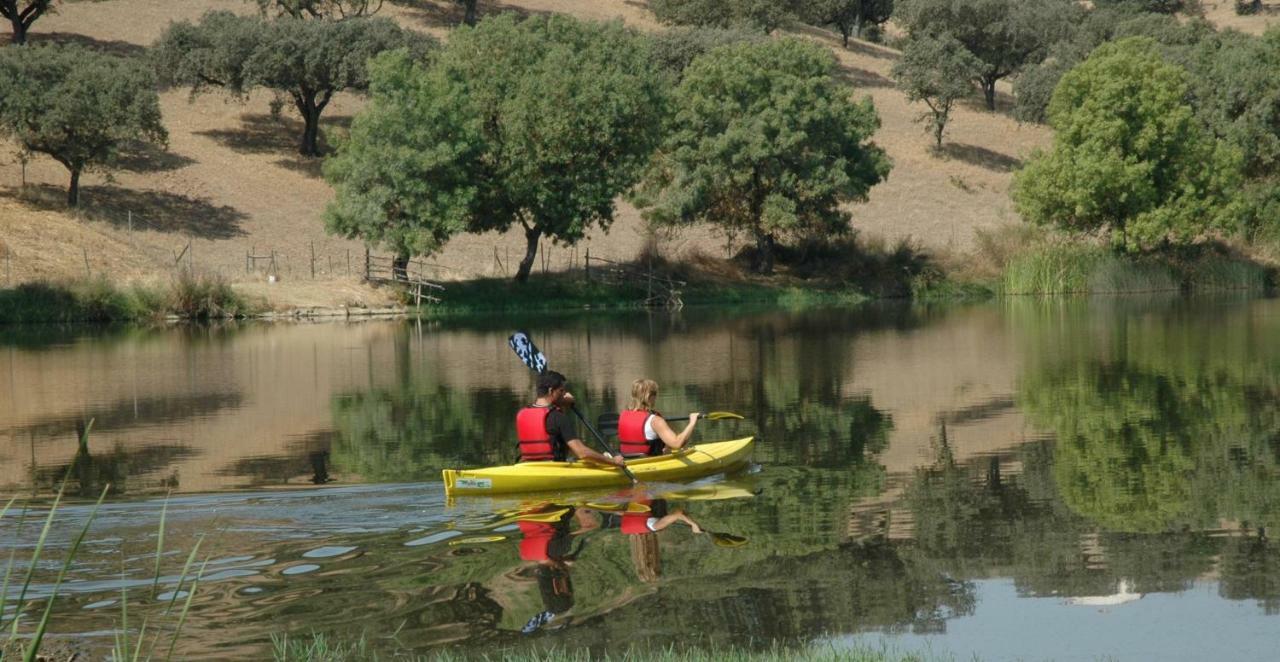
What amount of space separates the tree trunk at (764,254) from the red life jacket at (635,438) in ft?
155

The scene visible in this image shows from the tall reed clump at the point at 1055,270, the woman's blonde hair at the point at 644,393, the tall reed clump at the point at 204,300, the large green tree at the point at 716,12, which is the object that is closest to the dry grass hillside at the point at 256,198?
the tall reed clump at the point at 204,300

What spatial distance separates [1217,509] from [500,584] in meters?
8.34

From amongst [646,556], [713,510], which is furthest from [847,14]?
[646,556]

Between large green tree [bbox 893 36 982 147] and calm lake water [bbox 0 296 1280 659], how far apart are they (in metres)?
51.2

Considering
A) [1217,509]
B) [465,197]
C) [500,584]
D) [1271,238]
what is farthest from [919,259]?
[500,584]

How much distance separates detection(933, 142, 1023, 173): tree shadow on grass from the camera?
8750 cm

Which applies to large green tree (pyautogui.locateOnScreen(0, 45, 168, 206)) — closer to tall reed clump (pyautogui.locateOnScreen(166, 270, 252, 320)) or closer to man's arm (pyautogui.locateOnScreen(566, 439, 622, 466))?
tall reed clump (pyautogui.locateOnScreen(166, 270, 252, 320))

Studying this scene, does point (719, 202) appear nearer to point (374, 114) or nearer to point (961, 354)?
point (374, 114)

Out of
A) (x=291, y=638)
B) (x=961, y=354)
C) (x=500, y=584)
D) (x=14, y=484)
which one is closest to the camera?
(x=291, y=638)

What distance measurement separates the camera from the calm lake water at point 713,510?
40.3 ft

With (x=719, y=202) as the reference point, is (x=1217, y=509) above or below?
below

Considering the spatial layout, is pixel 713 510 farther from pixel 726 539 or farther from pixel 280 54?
pixel 280 54

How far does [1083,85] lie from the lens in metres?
64.2

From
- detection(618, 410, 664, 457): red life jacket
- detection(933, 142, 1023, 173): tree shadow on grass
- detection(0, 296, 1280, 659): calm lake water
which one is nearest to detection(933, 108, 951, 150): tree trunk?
detection(933, 142, 1023, 173): tree shadow on grass
